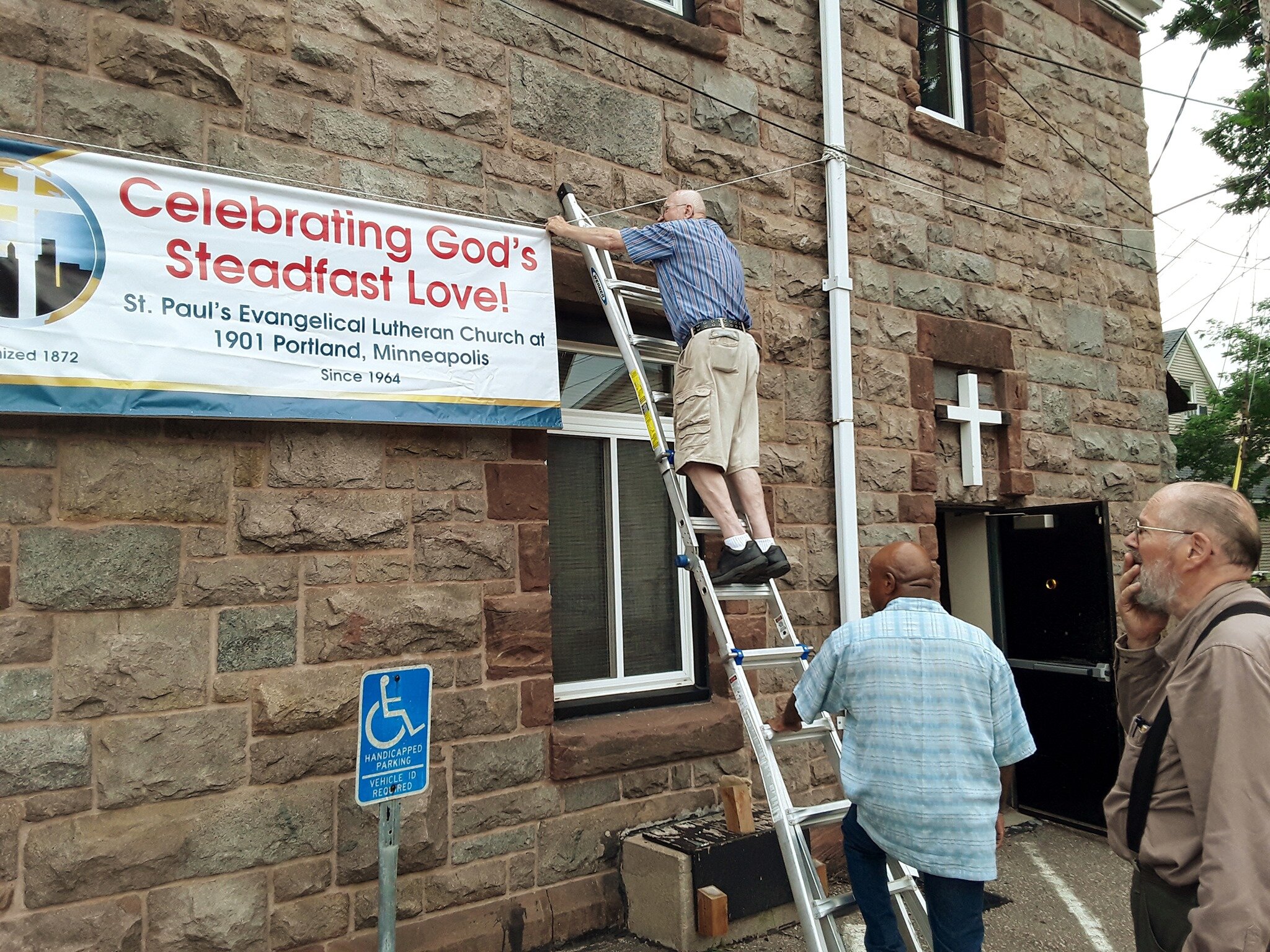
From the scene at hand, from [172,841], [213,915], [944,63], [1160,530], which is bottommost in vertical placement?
[213,915]

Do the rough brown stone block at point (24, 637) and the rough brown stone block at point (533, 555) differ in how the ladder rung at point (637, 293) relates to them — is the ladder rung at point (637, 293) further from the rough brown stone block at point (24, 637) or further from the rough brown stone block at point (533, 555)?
the rough brown stone block at point (24, 637)

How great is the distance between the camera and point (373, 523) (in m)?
4.34

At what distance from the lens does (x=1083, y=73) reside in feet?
27.3

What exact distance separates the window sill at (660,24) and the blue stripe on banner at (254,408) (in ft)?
7.20

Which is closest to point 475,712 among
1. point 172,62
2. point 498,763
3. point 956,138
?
point 498,763

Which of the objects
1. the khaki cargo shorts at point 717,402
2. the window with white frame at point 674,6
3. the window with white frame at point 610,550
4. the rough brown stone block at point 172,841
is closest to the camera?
the rough brown stone block at point 172,841

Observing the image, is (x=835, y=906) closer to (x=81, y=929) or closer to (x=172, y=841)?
(x=172, y=841)

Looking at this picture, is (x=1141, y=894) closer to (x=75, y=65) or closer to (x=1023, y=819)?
(x=75, y=65)

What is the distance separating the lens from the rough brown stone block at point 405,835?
13.4 feet

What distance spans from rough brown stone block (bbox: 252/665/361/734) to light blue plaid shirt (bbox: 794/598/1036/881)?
2066mm

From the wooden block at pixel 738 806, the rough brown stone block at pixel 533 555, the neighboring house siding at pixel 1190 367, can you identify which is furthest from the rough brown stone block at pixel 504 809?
the neighboring house siding at pixel 1190 367

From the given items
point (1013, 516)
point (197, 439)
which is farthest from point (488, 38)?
point (1013, 516)

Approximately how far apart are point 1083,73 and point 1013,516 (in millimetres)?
3813

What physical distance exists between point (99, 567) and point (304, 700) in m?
0.92
